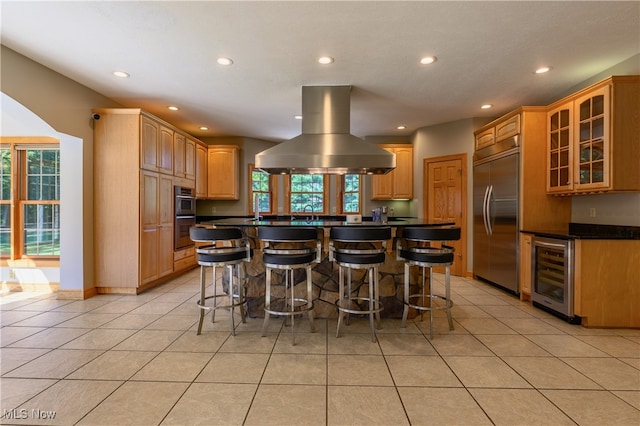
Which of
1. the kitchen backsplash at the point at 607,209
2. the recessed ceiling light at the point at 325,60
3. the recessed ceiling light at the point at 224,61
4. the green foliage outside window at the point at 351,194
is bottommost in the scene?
the kitchen backsplash at the point at 607,209

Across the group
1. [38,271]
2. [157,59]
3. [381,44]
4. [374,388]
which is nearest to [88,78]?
[157,59]

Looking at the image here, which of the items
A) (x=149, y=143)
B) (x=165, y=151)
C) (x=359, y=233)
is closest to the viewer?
(x=359, y=233)

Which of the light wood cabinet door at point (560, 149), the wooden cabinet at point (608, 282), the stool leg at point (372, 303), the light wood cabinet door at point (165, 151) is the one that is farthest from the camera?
the light wood cabinet door at point (165, 151)

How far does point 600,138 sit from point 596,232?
108 cm

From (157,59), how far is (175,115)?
2.07 meters

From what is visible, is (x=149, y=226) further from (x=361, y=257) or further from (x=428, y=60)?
(x=428, y=60)

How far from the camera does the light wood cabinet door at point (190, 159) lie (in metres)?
5.26

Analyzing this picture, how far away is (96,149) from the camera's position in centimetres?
392

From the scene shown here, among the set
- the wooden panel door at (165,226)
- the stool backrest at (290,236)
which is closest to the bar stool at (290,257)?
the stool backrest at (290,236)

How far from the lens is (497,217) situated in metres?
4.25

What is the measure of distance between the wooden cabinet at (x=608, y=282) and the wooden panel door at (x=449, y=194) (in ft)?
Result: 6.73

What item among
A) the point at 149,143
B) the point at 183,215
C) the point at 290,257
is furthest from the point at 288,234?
the point at 183,215

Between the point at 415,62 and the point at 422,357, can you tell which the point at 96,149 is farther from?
the point at 422,357

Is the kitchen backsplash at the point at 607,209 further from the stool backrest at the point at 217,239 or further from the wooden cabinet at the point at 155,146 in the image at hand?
the wooden cabinet at the point at 155,146
